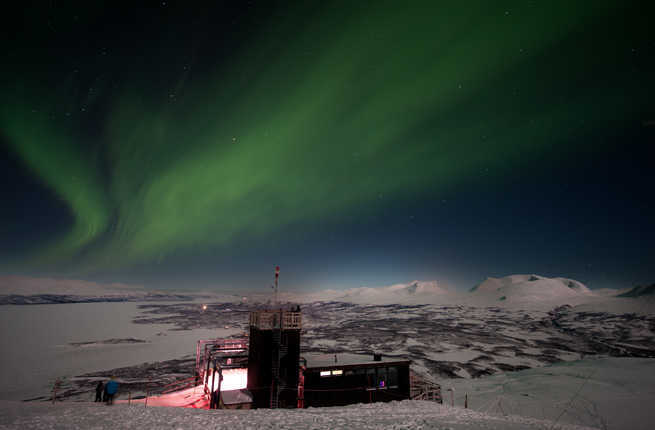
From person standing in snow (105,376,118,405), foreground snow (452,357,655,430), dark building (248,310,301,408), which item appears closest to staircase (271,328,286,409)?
dark building (248,310,301,408)

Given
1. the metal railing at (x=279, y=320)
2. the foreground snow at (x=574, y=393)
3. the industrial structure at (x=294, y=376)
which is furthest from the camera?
the foreground snow at (x=574, y=393)

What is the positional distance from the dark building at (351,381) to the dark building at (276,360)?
1.37 metres

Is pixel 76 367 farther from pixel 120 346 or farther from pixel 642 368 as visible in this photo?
pixel 642 368

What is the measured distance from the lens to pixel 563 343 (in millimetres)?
88250

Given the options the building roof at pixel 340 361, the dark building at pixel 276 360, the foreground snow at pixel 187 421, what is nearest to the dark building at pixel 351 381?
the building roof at pixel 340 361

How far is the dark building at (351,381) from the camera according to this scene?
22.6 m

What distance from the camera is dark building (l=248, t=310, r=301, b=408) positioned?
838 inches

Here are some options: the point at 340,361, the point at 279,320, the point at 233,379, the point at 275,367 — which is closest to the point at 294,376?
the point at 275,367

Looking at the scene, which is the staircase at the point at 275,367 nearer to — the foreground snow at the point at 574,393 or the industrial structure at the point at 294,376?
the industrial structure at the point at 294,376

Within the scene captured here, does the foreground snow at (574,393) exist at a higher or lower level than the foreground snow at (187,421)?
lower

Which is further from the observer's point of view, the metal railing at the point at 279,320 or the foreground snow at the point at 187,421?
the metal railing at the point at 279,320

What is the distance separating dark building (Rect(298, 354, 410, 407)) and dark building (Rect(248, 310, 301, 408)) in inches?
53.7

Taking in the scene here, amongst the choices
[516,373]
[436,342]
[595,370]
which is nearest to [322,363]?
[516,373]

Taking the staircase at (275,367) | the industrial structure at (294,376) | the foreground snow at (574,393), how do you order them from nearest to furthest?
1. the staircase at (275,367)
2. the industrial structure at (294,376)
3. the foreground snow at (574,393)
